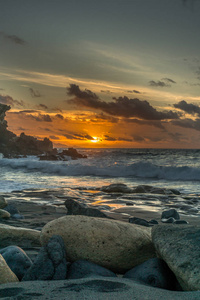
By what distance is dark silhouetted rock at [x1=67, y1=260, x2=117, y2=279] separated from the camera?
9.56ft

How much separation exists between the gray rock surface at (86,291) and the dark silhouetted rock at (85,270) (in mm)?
554

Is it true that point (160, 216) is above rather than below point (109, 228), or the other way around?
below

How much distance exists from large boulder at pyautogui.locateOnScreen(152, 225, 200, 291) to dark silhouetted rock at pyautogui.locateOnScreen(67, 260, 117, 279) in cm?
63

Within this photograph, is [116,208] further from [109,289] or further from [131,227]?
[109,289]

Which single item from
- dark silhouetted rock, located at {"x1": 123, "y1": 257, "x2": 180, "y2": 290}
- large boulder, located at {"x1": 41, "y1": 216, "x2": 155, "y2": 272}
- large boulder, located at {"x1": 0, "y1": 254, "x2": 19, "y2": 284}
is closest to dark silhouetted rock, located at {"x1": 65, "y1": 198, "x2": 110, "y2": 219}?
large boulder, located at {"x1": 41, "y1": 216, "x2": 155, "y2": 272}

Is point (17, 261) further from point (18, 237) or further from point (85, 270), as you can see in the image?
point (18, 237)

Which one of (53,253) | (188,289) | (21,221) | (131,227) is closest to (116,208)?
(21,221)

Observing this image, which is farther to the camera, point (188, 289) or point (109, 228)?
point (109, 228)

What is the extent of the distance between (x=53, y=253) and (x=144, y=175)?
55.9 ft

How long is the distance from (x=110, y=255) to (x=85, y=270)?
0.40 m

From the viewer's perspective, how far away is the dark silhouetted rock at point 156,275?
2.67 metres

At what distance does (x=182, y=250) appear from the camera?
8.68ft

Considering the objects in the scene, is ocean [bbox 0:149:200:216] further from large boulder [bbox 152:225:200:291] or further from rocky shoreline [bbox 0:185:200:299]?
large boulder [bbox 152:225:200:291]

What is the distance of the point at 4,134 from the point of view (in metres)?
58.2
